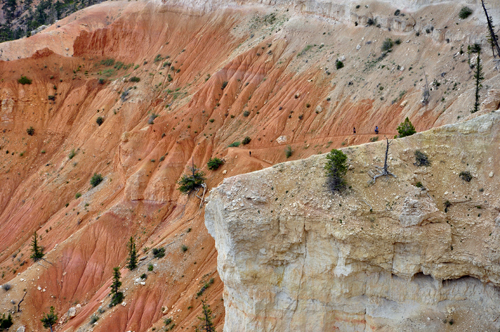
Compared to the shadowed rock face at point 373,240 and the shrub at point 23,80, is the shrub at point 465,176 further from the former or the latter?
the shrub at point 23,80

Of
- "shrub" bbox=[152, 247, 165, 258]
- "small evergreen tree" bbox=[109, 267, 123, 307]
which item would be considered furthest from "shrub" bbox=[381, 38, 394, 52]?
"small evergreen tree" bbox=[109, 267, 123, 307]

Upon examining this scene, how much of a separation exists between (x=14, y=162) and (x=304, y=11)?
4747cm

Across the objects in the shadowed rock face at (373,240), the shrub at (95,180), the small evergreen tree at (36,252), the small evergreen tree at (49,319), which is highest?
the shrub at (95,180)

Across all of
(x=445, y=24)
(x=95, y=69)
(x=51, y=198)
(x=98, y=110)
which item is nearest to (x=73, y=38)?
(x=95, y=69)

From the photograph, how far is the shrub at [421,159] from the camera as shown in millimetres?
20359

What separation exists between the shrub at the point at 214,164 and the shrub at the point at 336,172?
28066mm

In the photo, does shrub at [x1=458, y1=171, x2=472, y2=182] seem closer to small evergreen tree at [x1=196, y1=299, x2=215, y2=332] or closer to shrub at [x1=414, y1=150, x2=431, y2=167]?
shrub at [x1=414, y1=150, x2=431, y2=167]

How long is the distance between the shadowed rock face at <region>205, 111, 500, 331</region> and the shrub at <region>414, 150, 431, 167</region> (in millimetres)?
223

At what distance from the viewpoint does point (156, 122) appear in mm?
58031

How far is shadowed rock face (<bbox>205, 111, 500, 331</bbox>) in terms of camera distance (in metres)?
18.6

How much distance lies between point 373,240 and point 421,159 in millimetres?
4695

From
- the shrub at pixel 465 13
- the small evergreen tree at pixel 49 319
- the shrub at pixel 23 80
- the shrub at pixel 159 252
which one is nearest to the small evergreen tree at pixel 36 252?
the small evergreen tree at pixel 49 319

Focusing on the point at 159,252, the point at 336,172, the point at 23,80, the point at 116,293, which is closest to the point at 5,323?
the point at 116,293

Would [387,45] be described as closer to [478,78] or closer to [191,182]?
[478,78]
